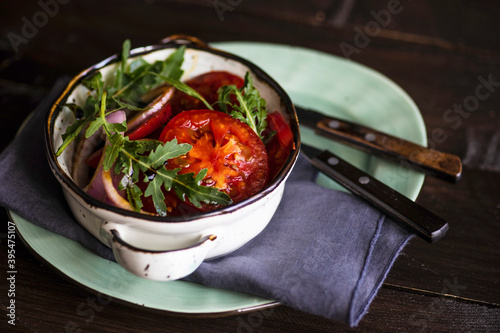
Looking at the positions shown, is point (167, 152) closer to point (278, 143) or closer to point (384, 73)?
point (278, 143)

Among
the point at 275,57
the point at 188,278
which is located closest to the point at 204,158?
the point at 188,278

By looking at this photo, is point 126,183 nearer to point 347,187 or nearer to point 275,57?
point 347,187

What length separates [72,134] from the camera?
3.71 feet

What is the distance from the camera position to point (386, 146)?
136cm

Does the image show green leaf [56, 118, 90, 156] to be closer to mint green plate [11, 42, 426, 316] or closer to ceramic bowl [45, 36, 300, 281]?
ceramic bowl [45, 36, 300, 281]

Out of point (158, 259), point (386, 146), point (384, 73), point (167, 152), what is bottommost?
point (384, 73)

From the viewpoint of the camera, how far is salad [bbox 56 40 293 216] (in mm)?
1013
